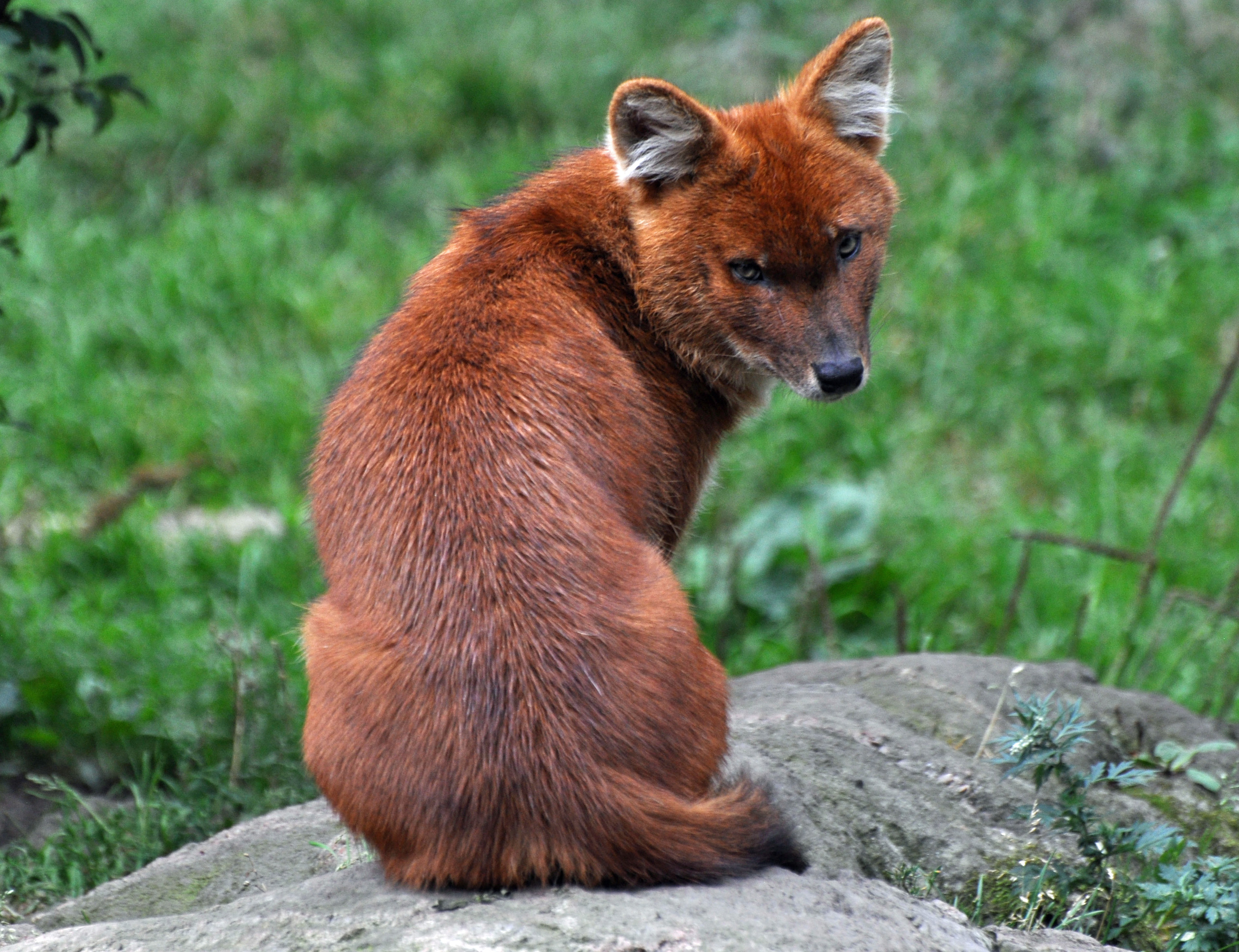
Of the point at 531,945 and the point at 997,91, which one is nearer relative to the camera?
the point at 531,945

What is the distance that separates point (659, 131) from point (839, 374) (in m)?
0.77

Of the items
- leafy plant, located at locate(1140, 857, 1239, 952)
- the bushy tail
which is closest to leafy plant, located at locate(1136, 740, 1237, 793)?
leafy plant, located at locate(1140, 857, 1239, 952)

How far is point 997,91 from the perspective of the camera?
8.28 metres

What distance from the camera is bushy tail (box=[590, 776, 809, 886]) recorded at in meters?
2.54

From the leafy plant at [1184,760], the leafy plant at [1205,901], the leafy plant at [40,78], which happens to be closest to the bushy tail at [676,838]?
the leafy plant at [1205,901]

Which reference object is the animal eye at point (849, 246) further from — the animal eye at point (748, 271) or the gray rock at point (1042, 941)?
the gray rock at point (1042, 941)

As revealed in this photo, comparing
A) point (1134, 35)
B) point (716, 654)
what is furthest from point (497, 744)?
point (1134, 35)

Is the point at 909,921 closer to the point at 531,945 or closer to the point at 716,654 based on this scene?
the point at 531,945

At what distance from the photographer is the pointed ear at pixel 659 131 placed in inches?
136

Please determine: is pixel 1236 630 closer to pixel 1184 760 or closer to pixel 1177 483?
pixel 1177 483

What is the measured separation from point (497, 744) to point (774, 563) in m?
3.22

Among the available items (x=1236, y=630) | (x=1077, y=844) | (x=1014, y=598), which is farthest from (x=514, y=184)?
(x=1236, y=630)

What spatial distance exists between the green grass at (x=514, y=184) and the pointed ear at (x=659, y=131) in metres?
0.61

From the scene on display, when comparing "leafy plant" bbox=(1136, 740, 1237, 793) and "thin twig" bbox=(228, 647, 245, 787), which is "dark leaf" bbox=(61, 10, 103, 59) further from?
"leafy plant" bbox=(1136, 740, 1237, 793)
